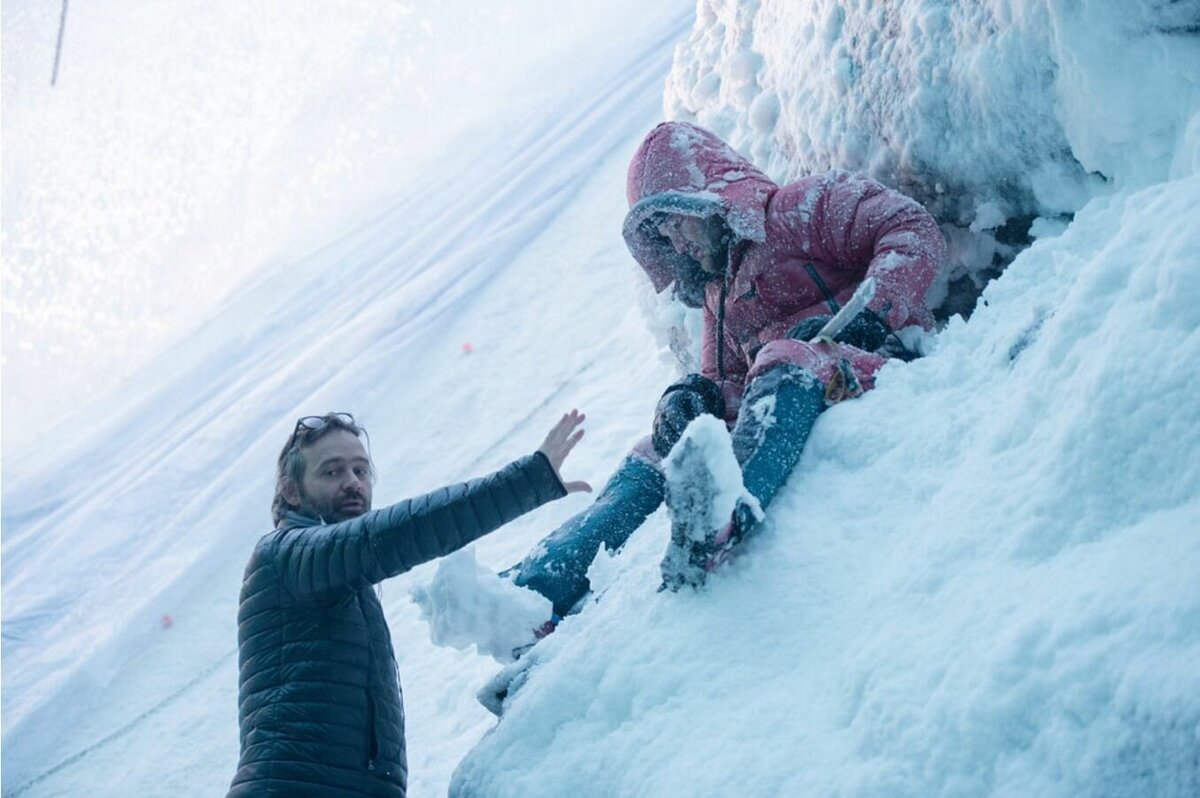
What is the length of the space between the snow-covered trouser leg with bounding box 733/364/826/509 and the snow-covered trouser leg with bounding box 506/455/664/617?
312mm

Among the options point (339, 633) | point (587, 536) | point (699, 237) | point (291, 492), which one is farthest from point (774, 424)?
point (291, 492)

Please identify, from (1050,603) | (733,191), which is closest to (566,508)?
(733,191)

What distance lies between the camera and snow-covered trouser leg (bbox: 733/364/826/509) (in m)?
1.55

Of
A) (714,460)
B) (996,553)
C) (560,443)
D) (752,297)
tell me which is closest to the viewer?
(996,553)

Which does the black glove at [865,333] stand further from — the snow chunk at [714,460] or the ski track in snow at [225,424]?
the ski track in snow at [225,424]

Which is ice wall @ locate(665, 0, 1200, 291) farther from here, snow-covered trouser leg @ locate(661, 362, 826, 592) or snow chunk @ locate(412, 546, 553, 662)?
snow chunk @ locate(412, 546, 553, 662)

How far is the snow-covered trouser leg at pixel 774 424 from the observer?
1.55 meters

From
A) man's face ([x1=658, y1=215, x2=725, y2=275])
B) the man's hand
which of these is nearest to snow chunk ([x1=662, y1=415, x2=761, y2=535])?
the man's hand

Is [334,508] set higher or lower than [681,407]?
higher

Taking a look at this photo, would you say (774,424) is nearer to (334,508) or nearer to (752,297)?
(752,297)

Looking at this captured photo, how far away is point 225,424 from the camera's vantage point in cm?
480

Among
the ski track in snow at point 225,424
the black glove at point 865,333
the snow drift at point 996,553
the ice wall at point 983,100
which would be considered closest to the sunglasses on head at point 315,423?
the snow drift at point 996,553

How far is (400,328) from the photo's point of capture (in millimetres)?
5207

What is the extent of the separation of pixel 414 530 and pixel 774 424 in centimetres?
66
